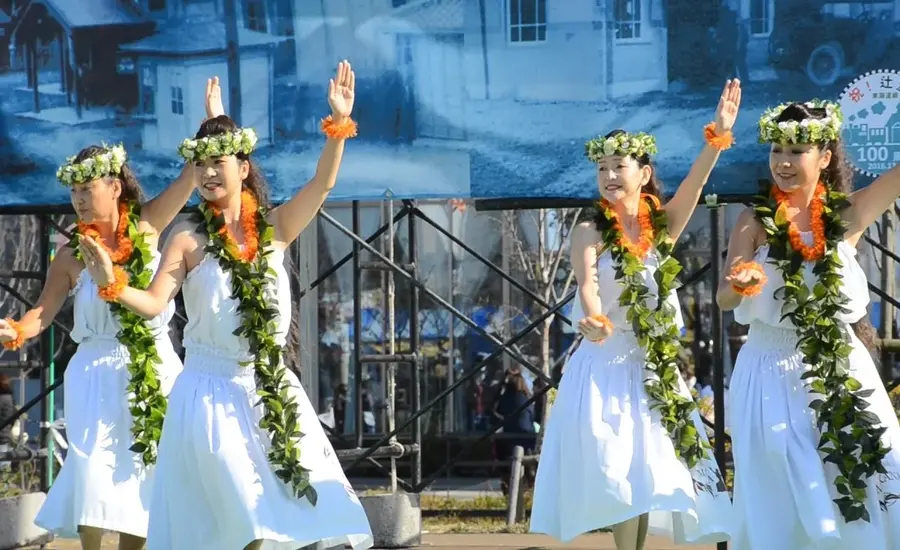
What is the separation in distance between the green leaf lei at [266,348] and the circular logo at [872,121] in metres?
2.77

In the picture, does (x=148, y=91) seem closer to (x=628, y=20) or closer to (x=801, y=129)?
(x=628, y=20)

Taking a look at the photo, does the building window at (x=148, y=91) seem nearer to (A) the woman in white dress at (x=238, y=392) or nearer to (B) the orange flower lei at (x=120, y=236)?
(B) the orange flower lei at (x=120, y=236)

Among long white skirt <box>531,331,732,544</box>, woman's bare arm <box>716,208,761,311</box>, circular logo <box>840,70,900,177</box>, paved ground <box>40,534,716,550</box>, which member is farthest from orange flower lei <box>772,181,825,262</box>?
paved ground <box>40,534,716,550</box>

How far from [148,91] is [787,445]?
3.45m

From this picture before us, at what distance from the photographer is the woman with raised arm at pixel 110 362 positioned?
5.77 m

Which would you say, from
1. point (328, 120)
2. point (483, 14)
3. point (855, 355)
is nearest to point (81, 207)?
point (328, 120)

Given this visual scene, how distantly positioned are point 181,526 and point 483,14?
288cm

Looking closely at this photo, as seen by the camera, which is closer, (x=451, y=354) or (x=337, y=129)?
(x=337, y=129)

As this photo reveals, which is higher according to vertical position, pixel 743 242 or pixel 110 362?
pixel 743 242

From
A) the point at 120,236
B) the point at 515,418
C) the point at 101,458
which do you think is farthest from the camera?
the point at 515,418

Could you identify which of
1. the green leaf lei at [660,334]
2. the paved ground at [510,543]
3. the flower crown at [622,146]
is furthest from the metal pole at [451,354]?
the green leaf lei at [660,334]

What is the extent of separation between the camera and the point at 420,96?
22.5ft

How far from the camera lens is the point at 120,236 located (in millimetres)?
5906

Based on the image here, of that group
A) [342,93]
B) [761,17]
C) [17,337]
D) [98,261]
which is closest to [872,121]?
[761,17]
